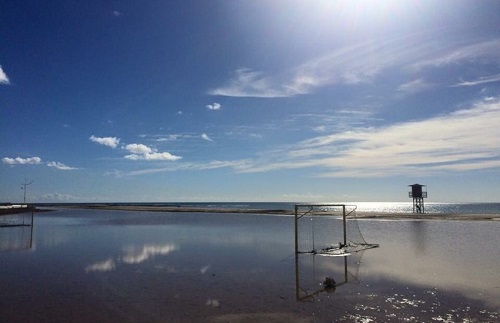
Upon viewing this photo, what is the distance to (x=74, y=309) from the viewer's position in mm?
14484

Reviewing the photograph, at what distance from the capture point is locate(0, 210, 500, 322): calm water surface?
13836 millimetres

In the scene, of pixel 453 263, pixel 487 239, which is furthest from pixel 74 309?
pixel 487 239

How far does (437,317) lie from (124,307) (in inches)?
475

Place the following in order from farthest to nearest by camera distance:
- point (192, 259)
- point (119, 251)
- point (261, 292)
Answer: point (119, 251), point (192, 259), point (261, 292)

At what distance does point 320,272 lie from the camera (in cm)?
2169

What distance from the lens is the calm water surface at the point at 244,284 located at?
13836mm

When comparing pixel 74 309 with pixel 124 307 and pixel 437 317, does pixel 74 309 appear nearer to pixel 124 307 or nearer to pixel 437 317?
pixel 124 307

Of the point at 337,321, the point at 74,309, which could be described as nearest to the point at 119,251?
the point at 74,309

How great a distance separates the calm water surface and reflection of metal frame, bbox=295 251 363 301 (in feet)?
0.21

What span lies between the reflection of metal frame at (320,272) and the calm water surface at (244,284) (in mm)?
63

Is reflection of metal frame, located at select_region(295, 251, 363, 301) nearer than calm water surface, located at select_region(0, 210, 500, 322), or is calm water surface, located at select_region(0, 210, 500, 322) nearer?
calm water surface, located at select_region(0, 210, 500, 322)

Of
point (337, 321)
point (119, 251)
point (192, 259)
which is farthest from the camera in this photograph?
point (119, 251)

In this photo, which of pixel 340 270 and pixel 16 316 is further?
pixel 340 270

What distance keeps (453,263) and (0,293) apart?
25.9 meters
